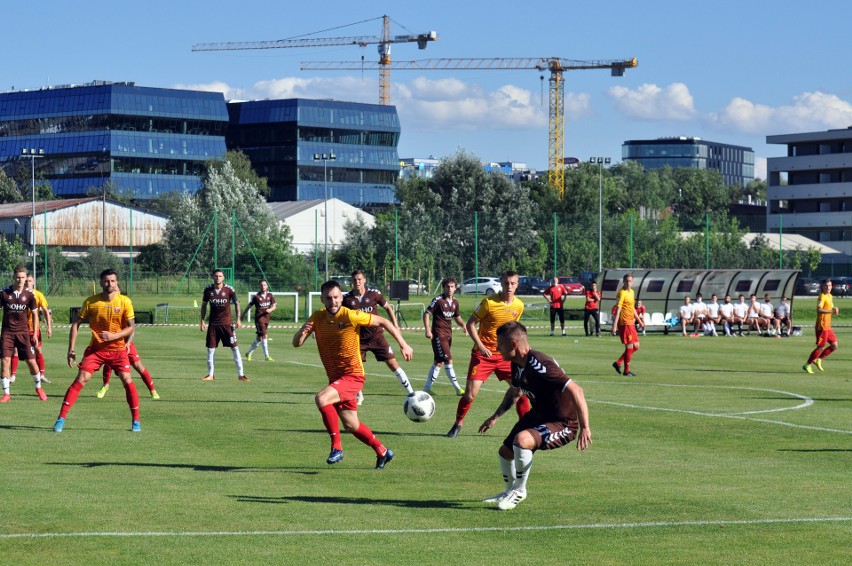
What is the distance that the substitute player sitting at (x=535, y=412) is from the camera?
1088 centimetres

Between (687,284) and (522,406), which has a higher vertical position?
(687,284)

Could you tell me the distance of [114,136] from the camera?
150m

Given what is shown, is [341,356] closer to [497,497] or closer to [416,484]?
[416,484]

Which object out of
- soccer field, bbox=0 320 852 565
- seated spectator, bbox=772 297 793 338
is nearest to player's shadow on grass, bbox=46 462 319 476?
soccer field, bbox=0 320 852 565

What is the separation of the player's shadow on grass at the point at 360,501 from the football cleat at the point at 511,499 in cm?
39

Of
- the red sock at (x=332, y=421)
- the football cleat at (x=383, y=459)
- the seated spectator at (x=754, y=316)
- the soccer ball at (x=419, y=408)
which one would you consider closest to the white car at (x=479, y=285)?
the seated spectator at (x=754, y=316)

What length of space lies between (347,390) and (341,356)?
0.38m

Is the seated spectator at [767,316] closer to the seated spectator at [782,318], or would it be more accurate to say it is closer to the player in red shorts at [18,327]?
the seated spectator at [782,318]

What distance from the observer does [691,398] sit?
22.0 metres

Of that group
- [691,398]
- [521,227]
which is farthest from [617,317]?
[521,227]

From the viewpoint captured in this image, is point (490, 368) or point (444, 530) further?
point (490, 368)

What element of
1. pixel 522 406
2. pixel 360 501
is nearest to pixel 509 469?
pixel 360 501

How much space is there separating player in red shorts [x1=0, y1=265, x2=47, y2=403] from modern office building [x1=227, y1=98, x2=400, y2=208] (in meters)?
139

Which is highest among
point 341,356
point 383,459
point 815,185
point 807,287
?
point 815,185
